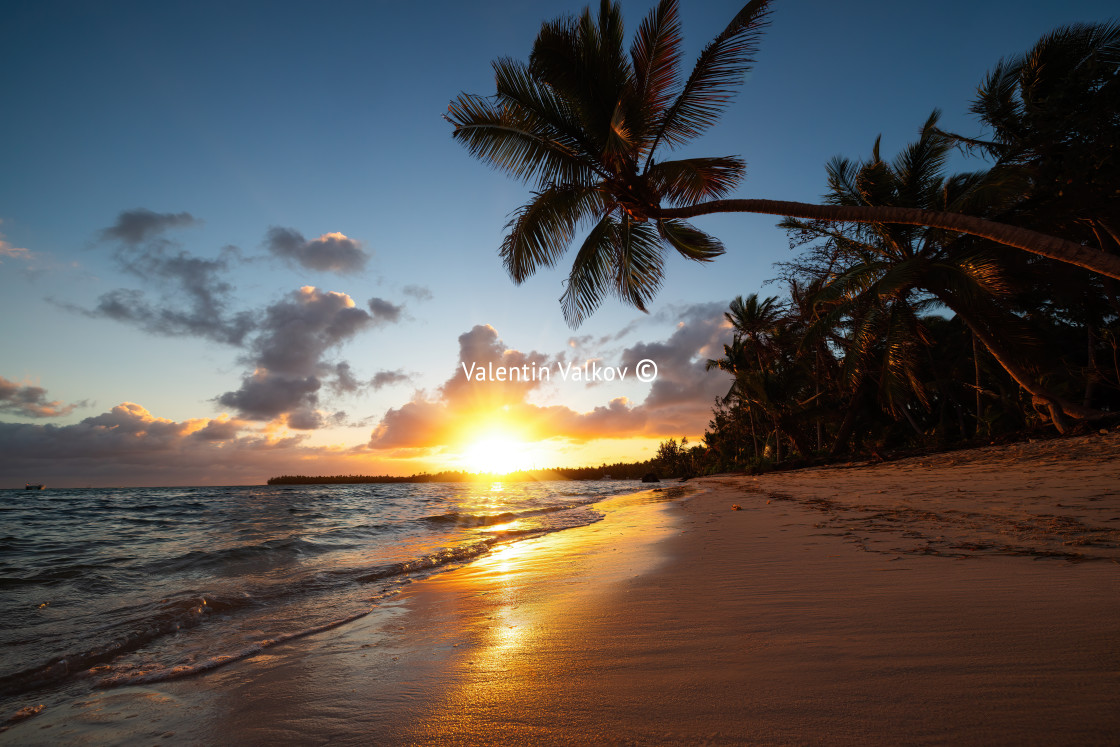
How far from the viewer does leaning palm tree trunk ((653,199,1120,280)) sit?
4.63 meters

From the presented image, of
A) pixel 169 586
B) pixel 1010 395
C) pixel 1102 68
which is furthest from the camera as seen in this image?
pixel 1010 395

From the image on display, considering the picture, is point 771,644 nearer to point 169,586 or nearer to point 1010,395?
point 169,586

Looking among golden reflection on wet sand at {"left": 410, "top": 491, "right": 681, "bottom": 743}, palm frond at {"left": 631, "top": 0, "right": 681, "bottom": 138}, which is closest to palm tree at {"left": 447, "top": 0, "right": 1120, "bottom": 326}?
palm frond at {"left": 631, "top": 0, "right": 681, "bottom": 138}

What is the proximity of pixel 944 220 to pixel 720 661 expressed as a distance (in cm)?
543

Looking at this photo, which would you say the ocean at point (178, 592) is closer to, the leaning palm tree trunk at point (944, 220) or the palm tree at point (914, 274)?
the leaning palm tree trunk at point (944, 220)

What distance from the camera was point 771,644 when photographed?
1882 millimetres

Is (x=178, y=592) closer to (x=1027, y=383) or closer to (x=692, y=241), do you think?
(x=692, y=241)

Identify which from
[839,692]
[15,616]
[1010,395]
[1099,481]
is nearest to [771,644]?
[839,692]

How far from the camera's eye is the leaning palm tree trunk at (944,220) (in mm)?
4633

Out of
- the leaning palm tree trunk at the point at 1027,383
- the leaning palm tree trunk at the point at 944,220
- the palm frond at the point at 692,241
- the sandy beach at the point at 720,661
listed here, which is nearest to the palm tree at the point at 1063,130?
the leaning palm tree trunk at the point at 1027,383

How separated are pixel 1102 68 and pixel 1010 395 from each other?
12.8 m

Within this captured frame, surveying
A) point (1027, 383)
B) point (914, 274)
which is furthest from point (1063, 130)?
point (1027, 383)

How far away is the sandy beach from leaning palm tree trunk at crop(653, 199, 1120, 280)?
96.8 inches

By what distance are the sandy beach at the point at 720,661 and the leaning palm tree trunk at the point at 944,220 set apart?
2.46 m
